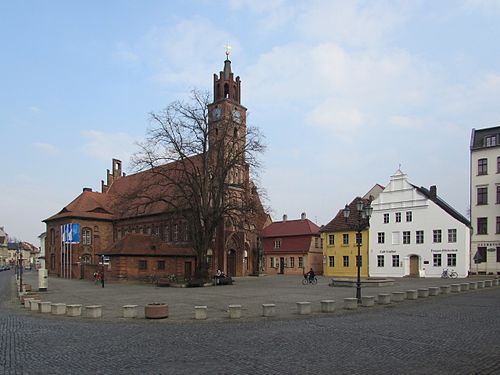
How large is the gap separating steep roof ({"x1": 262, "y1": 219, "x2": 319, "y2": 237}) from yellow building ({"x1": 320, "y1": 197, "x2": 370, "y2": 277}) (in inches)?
252

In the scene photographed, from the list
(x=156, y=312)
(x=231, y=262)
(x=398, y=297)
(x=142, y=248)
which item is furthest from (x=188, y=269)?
(x=156, y=312)

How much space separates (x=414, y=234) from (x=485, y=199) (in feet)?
27.8

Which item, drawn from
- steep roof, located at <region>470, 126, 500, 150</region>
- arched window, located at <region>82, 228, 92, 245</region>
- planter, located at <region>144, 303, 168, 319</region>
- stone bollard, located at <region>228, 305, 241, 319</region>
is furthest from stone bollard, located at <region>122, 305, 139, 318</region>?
arched window, located at <region>82, 228, 92, 245</region>

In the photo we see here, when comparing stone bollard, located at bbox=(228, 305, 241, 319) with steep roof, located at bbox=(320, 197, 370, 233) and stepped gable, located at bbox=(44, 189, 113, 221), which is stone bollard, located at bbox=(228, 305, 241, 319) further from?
stepped gable, located at bbox=(44, 189, 113, 221)

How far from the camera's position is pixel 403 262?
178 ft

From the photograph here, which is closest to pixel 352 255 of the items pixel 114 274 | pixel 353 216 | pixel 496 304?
pixel 353 216

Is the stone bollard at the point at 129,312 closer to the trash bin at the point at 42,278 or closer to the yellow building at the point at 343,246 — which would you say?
the trash bin at the point at 42,278

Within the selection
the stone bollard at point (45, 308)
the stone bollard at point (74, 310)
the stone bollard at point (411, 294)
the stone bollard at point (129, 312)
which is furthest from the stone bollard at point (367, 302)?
the stone bollard at point (45, 308)

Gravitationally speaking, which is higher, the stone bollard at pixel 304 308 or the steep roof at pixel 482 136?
the steep roof at pixel 482 136

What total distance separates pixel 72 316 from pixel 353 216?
4591cm

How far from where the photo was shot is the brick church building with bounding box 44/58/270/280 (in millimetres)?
48094

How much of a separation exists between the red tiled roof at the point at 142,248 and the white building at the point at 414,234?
75.1 ft

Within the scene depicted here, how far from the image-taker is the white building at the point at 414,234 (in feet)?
166

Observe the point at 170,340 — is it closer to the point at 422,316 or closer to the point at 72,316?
the point at 72,316
